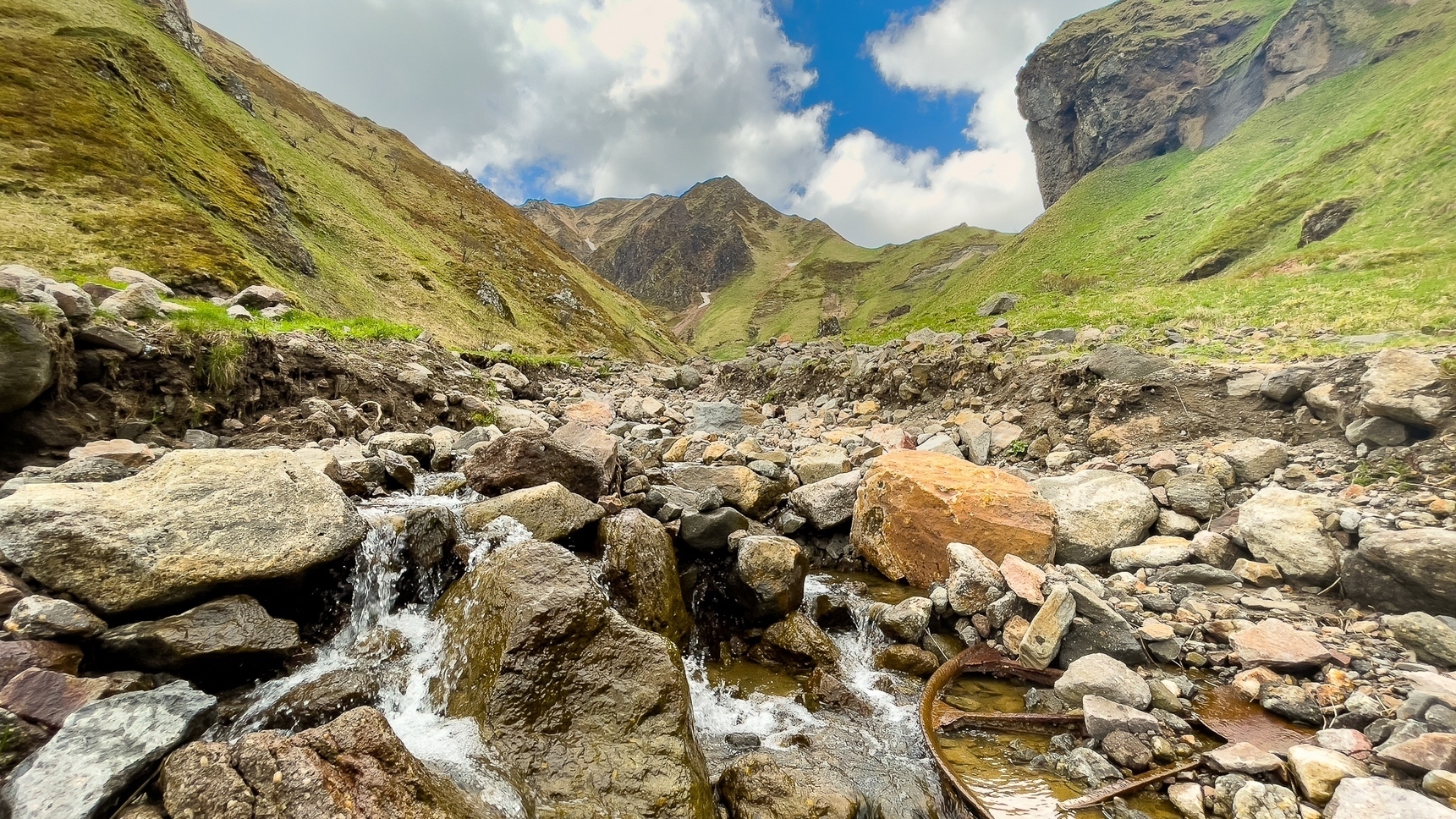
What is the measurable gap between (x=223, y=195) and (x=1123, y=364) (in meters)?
43.1

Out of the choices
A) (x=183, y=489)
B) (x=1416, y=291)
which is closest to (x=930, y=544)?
(x=183, y=489)

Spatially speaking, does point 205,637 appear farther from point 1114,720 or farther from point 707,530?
point 1114,720

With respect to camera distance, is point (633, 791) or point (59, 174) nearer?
point (633, 791)

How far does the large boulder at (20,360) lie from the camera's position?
21.0 ft

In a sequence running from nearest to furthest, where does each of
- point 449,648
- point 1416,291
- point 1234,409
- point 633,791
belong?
1. point 633,791
2. point 449,648
3. point 1234,409
4. point 1416,291

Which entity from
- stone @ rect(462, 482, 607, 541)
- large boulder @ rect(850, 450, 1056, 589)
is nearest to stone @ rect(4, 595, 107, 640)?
stone @ rect(462, 482, 607, 541)

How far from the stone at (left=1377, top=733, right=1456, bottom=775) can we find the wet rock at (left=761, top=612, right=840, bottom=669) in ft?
15.7

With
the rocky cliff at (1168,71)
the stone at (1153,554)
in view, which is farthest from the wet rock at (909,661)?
the rocky cliff at (1168,71)

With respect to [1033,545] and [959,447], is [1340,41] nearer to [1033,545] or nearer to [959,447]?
[959,447]

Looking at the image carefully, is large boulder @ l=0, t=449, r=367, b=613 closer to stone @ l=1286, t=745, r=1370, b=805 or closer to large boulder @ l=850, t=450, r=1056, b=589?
large boulder @ l=850, t=450, r=1056, b=589

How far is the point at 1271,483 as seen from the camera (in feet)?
25.6

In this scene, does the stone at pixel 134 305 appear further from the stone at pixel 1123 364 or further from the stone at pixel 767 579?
the stone at pixel 1123 364

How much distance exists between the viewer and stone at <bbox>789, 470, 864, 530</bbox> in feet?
33.3

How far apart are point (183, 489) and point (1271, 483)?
14250 millimetres
